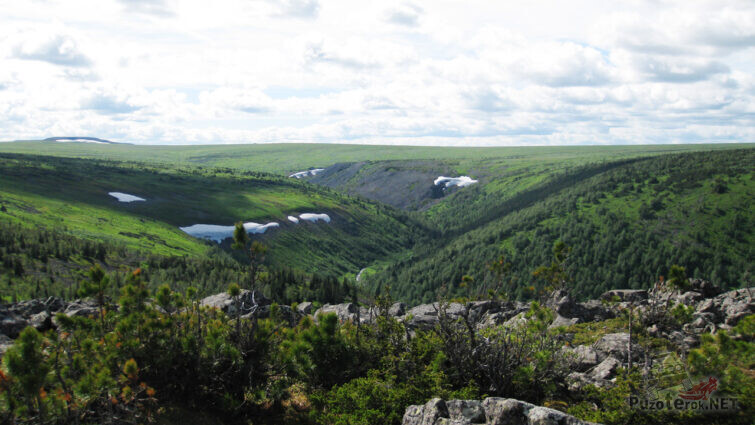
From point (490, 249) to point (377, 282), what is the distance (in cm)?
5006

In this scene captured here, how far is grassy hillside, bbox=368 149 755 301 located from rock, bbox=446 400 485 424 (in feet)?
360

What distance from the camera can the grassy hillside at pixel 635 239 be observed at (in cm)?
14100

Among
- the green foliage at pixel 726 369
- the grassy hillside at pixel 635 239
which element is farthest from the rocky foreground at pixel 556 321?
the grassy hillside at pixel 635 239

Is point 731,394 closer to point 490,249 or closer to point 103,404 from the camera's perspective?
point 103,404

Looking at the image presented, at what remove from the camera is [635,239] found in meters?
155

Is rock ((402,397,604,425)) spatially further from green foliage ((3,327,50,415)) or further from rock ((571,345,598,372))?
green foliage ((3,327,50,415))

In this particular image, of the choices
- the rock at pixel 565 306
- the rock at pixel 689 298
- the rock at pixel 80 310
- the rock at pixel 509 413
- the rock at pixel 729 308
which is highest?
the rock at pixel 509 413

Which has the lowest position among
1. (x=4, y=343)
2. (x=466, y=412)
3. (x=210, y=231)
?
(x=210, y=231)

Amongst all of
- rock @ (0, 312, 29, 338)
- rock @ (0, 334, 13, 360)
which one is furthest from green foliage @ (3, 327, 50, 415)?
rock @ (0, 312, 29, 338)

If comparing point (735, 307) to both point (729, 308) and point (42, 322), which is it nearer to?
point (729, 308)

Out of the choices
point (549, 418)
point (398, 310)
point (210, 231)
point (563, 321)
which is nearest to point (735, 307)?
point (563, 321)

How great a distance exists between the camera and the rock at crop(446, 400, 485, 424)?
15602mm

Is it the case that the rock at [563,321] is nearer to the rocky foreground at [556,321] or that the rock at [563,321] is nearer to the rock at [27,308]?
the rocky foreground at [556,321]

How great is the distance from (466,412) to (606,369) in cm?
1237
